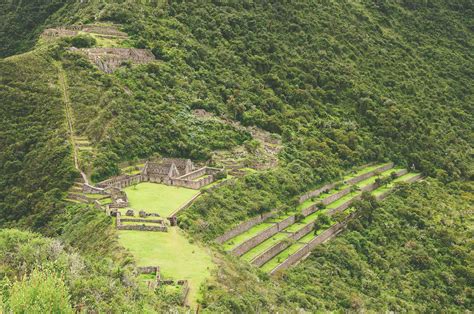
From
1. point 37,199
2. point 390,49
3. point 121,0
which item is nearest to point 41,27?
point 121,0

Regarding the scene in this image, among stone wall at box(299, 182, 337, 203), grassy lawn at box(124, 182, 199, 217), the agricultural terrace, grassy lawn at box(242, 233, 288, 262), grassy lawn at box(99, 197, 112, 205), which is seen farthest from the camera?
stone wall at box(299, 182, 337, 203)

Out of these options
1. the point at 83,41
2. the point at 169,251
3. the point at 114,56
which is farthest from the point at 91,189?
the point at 83,41

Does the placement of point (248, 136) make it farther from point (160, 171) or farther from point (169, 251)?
point (169, 251)

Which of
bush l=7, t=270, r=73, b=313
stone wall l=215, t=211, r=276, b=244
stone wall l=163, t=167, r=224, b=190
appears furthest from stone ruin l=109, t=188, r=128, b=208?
bush l=7, t=270, r=73, b=313

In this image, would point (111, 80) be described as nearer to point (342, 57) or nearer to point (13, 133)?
point (13, 133)

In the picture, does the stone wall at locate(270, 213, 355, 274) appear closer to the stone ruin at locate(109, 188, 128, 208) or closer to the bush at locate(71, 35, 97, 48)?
the stone ruin at locate(109, 188, 128, 208)

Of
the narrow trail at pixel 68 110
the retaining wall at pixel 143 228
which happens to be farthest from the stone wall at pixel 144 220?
the narrow trail at pixel 68 110

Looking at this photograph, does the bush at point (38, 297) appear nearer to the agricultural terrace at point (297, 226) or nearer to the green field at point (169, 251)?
the green field at point (169, 251)
